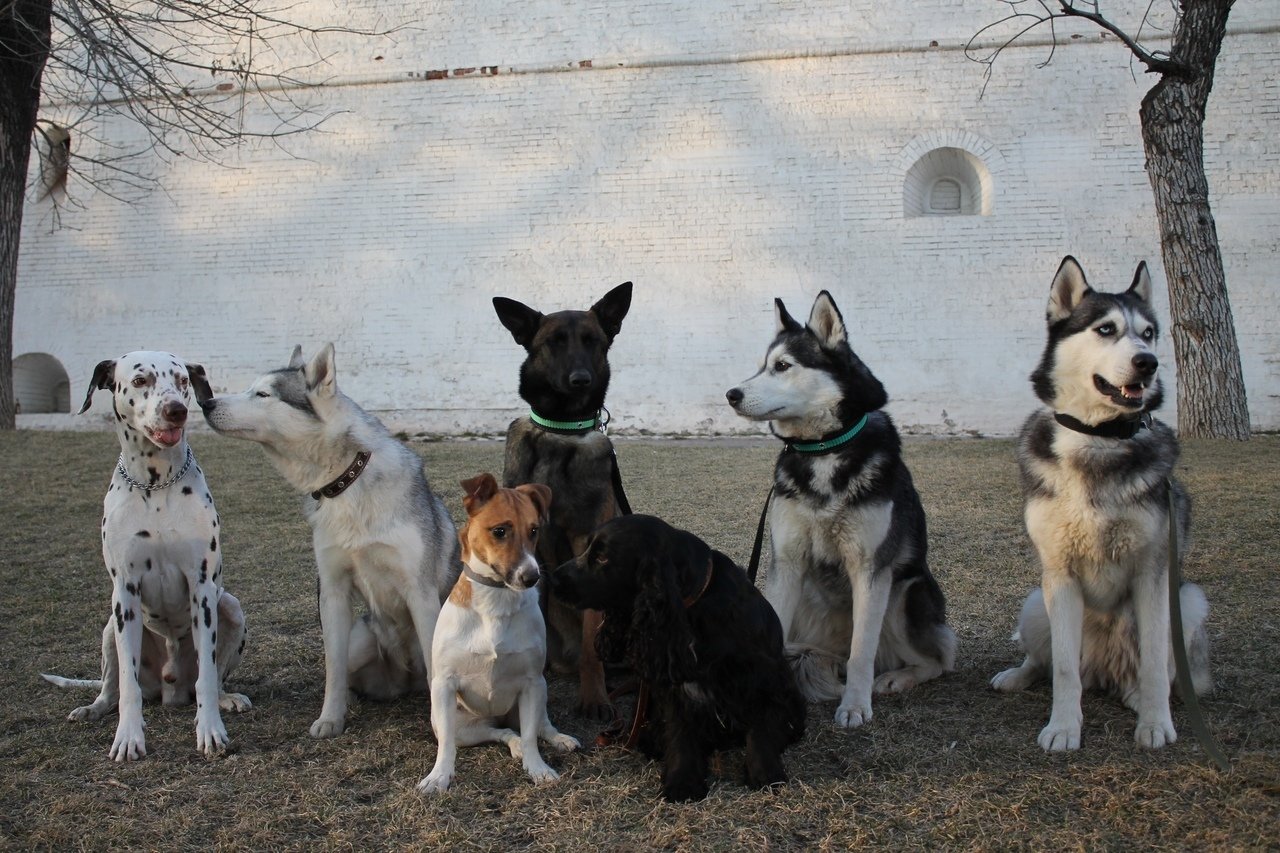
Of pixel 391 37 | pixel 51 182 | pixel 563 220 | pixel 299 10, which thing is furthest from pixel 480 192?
pixel 51 182

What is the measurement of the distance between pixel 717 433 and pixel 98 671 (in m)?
11.5

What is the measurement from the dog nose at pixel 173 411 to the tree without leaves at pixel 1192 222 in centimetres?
965

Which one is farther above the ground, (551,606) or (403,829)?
(551,606)

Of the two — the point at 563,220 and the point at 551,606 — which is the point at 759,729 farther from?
the point at 563,220

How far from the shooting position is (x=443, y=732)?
3408 millimetres

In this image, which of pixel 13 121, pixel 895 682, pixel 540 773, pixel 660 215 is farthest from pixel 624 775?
pixel 660 215

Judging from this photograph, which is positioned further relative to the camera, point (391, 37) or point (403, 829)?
point (391, 37)

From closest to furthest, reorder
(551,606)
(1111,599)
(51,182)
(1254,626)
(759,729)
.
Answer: (759,729), (1111,599), (551,606), (1254,626), (51,182)

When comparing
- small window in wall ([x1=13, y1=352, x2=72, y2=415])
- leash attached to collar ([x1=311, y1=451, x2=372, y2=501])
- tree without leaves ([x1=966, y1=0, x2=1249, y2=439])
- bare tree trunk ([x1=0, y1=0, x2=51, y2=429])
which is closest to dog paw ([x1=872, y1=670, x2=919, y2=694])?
leash attached to collar ([x1=311, y1=451, x2=372, y2=501])

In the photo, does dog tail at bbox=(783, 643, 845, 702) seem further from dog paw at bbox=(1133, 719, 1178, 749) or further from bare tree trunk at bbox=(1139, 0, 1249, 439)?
bare tree trunk at bbox=(1139, 0, 1249, 439)

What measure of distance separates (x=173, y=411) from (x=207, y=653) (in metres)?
0.95

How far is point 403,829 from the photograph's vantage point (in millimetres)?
3027

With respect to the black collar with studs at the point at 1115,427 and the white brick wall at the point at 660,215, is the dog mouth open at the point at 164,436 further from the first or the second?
the white brick wall at the point at 660,215

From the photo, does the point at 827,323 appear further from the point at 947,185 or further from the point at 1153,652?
the point at 947,185
